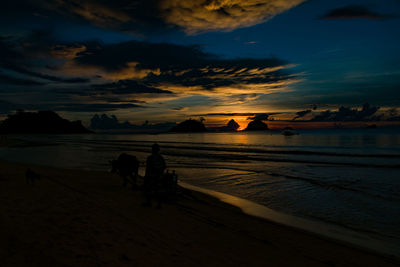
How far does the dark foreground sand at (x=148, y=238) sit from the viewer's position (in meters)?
4.73

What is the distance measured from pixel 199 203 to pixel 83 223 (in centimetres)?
439

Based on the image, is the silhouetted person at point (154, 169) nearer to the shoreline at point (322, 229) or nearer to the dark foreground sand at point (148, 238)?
the dark foreground sand at point (148, 238)

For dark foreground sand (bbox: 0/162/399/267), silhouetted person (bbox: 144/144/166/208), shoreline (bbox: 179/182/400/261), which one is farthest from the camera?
silhouetted person (bbox: 144/144/166/208)

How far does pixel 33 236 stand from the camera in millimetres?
5430

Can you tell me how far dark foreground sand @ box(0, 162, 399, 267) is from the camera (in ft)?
15.5

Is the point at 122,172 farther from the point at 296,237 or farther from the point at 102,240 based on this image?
the point at 296,237

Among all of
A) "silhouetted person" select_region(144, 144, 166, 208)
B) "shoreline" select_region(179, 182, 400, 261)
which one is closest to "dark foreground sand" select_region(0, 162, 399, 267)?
"shoreline" select_region(179, 182, 400, 261)

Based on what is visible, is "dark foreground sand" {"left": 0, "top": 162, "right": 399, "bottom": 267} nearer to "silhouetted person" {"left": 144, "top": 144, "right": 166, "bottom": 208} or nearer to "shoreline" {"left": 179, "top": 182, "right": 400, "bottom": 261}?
"shoreline" {"left": 179, "top": 182, "right": 400, "bottom": 261}

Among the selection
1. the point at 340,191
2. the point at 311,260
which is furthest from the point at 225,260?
the point at 340,191

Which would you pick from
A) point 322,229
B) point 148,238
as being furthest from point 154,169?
point 322,229

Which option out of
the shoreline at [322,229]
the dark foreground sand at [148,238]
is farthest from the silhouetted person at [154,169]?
the shoreline at [322,229]

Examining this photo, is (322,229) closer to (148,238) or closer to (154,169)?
(148,238)

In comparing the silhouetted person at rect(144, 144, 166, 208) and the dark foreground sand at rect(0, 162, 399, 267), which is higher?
the silhouetted person at rect(144, 144, 166, 208)

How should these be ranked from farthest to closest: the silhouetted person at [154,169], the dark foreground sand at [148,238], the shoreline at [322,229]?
the silhouetted person at [154,169], the shoreline at [322,229], the dark foreground sand at [148,238]
